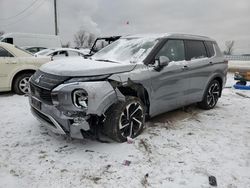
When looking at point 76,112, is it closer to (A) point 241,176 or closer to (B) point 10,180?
(B) point 10,180

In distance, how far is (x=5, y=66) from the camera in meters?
6.66

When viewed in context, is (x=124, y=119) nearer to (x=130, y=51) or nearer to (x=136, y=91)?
(x=136, y=91)

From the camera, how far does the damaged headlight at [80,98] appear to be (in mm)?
3293

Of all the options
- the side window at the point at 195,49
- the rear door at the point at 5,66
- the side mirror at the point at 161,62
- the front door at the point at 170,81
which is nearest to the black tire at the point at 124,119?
the front door at the point at 170,81

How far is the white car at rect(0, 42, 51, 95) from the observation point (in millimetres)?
6691

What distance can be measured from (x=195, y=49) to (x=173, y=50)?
0.85 m

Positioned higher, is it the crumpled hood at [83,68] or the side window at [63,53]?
the crumpled hood at [83,68]

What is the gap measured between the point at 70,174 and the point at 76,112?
31.7 inches

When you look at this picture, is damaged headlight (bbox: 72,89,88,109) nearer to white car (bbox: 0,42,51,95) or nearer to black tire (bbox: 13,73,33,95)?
white car (bbox: 0,42,51,95)

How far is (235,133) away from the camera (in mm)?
4379

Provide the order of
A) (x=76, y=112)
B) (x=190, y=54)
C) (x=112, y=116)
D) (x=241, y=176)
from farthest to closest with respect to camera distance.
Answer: (x=190, y=54) < (x=112, y=116) < (x=76, y=112) < (x=241, y=176)

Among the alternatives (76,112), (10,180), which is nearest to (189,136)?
(76,112)

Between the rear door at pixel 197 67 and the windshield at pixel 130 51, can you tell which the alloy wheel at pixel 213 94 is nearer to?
the rear door at pixel 197 67

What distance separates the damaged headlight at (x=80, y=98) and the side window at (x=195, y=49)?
262cm
